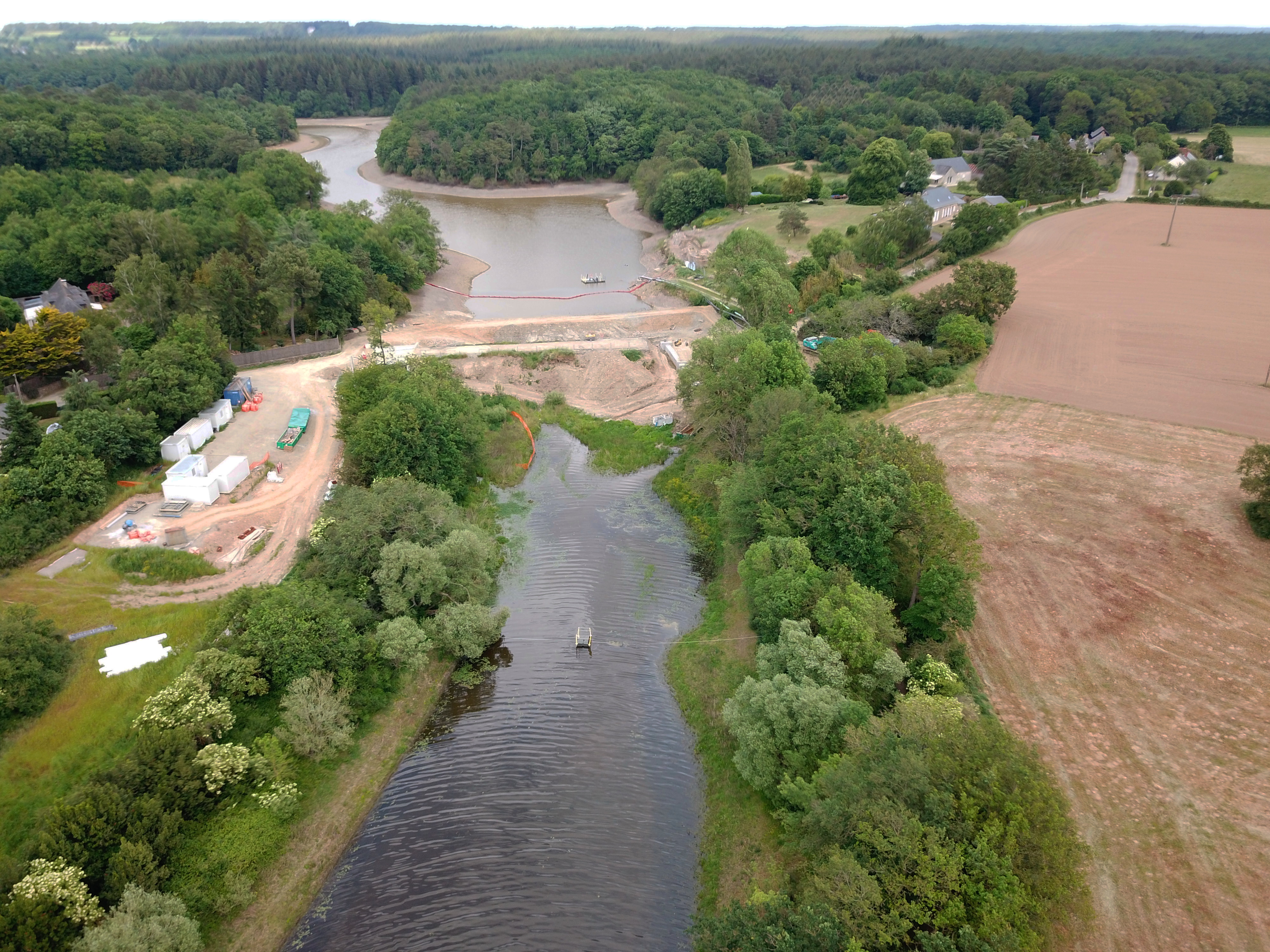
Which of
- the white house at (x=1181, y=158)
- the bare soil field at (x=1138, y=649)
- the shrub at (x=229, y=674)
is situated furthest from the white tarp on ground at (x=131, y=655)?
the white house at (x=1181, y=158)

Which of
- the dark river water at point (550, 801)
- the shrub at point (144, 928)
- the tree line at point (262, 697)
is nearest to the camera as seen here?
the shrub at point (144, 928)

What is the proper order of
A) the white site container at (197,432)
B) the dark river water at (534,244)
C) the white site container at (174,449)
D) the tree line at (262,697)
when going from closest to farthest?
the tree line at (262,697), the white site container at (174,449), the white site container at (197,432), the dark river water at (534,244)

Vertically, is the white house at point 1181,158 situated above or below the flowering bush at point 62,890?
above

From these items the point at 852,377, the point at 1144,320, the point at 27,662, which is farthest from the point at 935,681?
the point at 1144,320

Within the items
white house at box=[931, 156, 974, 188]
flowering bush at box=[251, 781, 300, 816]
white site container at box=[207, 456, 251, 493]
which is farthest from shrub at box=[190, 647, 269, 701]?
white house at box=[931, 156, 974, 188]

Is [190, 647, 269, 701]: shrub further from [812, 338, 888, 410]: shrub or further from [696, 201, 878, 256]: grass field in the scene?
[696, 201, 878, 256]: grass field

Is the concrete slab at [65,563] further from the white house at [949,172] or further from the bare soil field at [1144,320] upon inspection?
the white house at [949,172]

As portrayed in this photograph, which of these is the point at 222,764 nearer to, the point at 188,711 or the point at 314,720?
the point at 188,711
